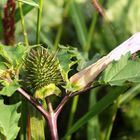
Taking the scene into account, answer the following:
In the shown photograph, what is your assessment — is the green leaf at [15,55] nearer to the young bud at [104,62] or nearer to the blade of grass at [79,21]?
the young bud at [104,62]

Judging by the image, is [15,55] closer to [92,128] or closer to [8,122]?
Answer: [8,122]

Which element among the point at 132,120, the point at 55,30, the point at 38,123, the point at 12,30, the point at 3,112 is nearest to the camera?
the point at 3,112

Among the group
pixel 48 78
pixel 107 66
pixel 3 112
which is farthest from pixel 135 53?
pixel 3 112

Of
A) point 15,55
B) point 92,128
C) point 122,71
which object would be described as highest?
point 15,55

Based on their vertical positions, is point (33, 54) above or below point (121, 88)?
above

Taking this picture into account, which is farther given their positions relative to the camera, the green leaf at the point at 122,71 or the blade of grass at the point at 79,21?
the blade of grass at the point at 79,21

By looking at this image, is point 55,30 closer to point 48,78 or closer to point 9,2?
point 9,2

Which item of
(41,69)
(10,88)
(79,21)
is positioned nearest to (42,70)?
(41,69)

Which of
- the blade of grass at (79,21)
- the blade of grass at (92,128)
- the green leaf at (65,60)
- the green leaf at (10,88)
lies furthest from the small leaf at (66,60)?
the blade of grass at (79,21)
